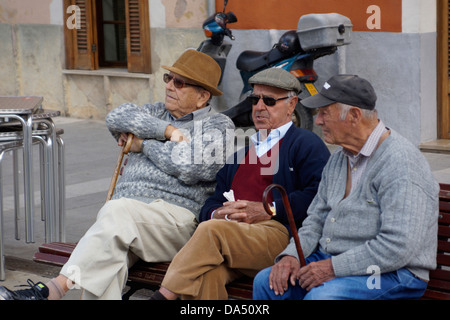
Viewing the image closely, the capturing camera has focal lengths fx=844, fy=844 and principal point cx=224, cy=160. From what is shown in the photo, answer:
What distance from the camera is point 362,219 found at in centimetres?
322

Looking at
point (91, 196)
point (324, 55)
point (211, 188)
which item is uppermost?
point (324, 55)

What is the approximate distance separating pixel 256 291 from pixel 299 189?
0.65 metres

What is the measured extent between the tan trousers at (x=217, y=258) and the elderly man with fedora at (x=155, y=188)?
0.35 metres

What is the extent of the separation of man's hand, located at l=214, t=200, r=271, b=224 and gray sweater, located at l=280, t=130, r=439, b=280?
0.40 meters

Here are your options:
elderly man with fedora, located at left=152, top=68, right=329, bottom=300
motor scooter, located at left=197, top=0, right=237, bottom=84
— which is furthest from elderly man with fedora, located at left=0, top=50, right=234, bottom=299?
motor scooter, located at left=197, top=0, right=237, bottom=84

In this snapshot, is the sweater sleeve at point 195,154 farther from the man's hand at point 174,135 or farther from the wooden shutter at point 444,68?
the wooden shutter at point 444,68

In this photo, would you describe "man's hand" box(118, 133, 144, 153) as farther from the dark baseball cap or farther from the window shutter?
the window shutter

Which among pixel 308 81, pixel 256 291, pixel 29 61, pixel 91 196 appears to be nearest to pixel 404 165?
pixel 256 291

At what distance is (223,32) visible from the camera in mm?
9484

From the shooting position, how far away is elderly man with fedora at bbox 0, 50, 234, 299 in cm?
371

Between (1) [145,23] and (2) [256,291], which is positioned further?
(1) [145,23]

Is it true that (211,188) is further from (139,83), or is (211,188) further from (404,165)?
(139,83)

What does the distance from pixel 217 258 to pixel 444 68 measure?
18.6ft

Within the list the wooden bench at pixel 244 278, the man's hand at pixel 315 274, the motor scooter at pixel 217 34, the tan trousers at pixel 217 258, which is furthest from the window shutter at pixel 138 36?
the man's hand at pixel 315 274
